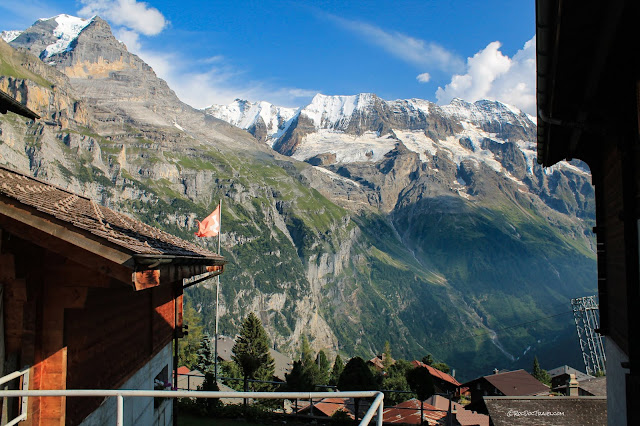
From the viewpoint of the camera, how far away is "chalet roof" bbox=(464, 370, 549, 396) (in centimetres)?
4900

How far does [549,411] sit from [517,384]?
1671 inches

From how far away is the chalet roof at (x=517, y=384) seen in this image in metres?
49.0

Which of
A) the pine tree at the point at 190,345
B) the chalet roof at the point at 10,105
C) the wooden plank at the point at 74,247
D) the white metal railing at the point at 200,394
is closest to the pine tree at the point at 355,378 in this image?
the chalet roof at the point at 10,105

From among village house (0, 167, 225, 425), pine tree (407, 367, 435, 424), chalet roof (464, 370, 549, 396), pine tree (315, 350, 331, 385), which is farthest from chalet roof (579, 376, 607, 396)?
village house (0, 167, 225, 425)

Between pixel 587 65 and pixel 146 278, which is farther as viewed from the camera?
pixel 587 65

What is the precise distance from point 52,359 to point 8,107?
165 inches

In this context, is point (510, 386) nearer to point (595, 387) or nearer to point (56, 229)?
point (595, 387)

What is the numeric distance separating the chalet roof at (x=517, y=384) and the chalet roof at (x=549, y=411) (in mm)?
35821

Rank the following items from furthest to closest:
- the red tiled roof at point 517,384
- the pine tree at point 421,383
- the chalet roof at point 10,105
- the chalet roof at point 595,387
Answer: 1. the red tiled roof at point 517,384
2. the chalet roof at point 595,387
3. the pine tree at point 421,383
4. the chalet roof at point 10,105

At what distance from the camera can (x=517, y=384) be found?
5303cm

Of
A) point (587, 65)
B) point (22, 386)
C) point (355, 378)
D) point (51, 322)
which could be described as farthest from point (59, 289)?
point (355, 378)

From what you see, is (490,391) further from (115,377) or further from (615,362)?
(115,377)

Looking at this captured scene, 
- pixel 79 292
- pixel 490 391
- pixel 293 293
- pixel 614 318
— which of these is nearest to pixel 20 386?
pixel 79 292

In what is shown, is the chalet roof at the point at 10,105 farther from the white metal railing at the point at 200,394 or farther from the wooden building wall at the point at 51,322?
the white metal railing at the point at 200,394
